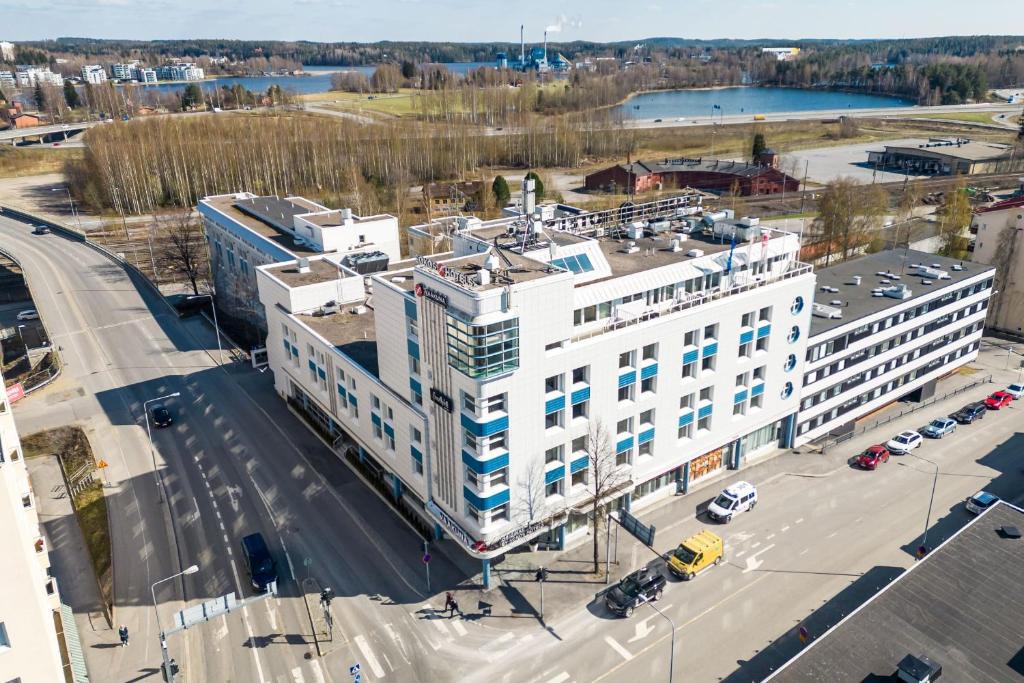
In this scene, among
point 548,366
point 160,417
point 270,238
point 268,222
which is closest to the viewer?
point 548,366

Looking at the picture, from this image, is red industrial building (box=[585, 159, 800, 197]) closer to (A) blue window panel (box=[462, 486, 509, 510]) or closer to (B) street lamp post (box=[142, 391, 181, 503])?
(B) street lamp post (box=[142, 391, 181, 503])

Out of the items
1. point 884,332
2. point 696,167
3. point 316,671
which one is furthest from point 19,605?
point 696,167

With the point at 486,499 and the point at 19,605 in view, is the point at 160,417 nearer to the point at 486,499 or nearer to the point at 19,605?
the point at 486,499

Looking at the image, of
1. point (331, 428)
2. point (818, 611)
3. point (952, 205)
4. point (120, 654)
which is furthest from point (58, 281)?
point (952, 205)

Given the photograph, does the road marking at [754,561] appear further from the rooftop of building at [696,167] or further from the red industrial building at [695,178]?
the rooftop of building at [696,167]

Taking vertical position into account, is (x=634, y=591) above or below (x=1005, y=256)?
below

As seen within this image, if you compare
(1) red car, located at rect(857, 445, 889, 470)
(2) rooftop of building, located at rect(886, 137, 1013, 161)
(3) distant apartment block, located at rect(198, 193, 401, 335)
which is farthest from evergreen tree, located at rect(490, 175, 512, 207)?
(2) rooftop of building, located at rect(886, 137, 1013, 161)

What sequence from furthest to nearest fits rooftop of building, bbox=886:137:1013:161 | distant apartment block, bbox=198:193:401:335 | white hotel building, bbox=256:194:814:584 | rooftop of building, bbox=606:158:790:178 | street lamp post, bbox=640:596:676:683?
rooftop of building, bbox=886:137:1013:161
rooftop of building, bbox=606:158:790:178
distant apartment block, bbox=198:193:401:335
white hotel building, bbox=256:194:814:584
street lamp post, bbox=640:596:676:683
